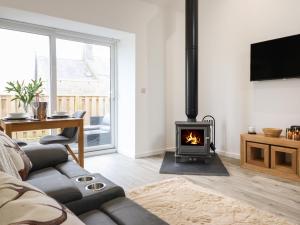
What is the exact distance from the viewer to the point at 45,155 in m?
Result: 1.96

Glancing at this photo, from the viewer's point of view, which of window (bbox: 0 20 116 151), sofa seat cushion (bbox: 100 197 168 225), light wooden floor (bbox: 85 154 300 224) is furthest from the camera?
window (bbox: 0 20 116 151)

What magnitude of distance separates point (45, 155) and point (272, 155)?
2716 millimetres

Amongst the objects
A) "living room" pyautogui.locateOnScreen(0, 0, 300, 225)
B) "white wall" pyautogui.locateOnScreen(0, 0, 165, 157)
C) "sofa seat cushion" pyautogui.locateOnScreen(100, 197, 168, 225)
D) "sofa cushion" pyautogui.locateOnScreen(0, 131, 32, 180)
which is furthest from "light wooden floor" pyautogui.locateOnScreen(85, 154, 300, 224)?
"sofa seat cushion" pyautogui.locateOnScreen(100, 197, 168, 225)

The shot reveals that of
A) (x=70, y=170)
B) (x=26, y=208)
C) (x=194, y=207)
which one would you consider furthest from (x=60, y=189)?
(x=194, y=207)

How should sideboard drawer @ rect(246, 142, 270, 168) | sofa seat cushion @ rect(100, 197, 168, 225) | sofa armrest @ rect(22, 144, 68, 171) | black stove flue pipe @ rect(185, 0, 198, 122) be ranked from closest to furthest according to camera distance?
sofa seat cushion @ rect(100, 197, 168, 225)
sofa armrest @ rect(22, 144, 68, 171)
sideboard drawer @ rect(246, 142, 270, 168)
black stove flue pipe @ rect(185, 0, 198, 122)

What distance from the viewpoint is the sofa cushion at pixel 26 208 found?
50 cm

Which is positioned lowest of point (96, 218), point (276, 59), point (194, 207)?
point (194, 207)

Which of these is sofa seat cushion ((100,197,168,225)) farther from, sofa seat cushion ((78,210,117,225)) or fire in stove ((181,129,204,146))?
fire in stove ((181,129,204,146))

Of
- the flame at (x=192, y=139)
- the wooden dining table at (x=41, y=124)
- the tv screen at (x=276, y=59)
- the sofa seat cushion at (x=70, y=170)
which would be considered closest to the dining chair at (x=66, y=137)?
the wooden dining table at (x=41, y=124)

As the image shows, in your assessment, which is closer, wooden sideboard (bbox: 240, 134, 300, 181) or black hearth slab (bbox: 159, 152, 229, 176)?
wooden sideboard (bbox: 240, 134, 300, 181)

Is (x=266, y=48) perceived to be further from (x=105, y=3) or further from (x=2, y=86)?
(x=2, y=86)

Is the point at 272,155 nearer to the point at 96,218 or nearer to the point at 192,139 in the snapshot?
the point at 192,139

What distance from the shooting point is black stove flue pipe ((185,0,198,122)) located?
3.71 m

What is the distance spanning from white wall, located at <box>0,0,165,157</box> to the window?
358mm
